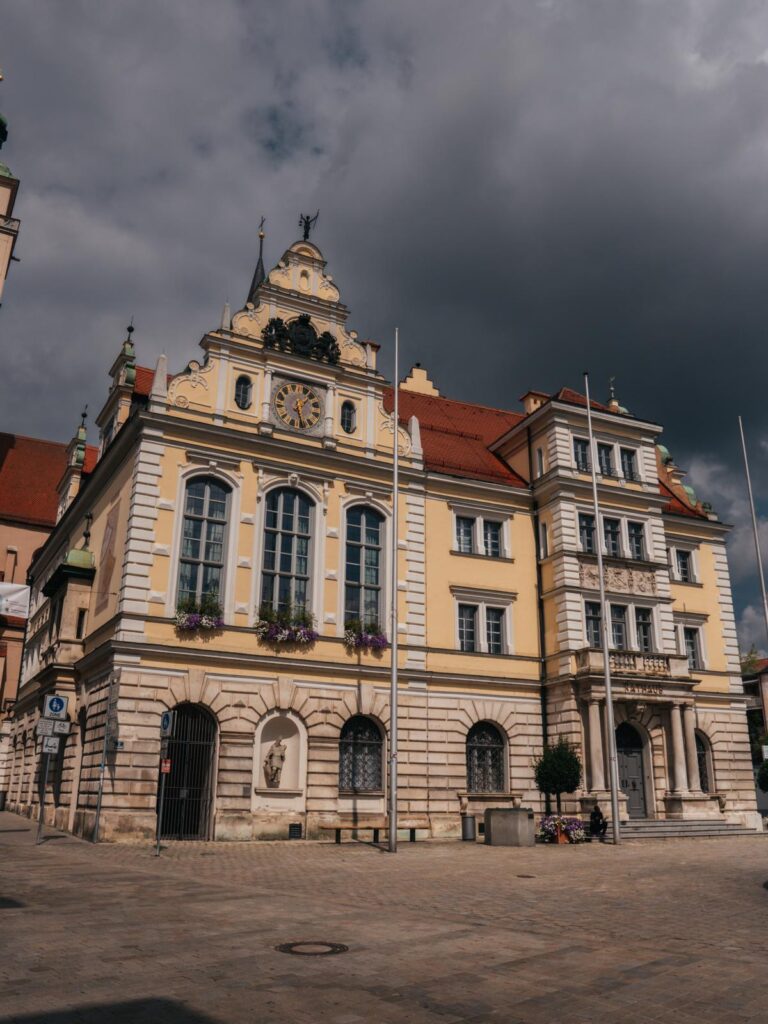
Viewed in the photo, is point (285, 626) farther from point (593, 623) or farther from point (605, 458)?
point (605, 458)

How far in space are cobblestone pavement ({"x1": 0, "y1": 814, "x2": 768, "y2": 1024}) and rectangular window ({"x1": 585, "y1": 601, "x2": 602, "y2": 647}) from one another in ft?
51.0

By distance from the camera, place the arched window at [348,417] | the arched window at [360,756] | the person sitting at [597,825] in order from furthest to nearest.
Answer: the arched window at [348,417] → the arched window at [360,756] → the person sitting at [597,825]

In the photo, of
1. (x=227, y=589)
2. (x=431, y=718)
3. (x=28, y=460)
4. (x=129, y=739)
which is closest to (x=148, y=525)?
(x=227, y=589)

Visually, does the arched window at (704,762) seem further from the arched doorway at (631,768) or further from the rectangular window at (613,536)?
the rectangular window at (613,536)

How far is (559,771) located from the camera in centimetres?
3100

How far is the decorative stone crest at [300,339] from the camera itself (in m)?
33.5

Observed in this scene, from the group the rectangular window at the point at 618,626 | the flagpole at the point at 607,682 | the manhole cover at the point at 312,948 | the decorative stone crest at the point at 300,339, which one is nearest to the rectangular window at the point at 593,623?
the rectangular window at the point at 618,626

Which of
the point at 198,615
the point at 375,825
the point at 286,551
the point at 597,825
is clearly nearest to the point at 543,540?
the point at 286,551

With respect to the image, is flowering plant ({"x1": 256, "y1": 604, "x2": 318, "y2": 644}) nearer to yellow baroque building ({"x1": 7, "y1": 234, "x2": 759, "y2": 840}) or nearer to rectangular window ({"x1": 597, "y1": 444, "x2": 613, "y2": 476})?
yellow baroque building ({"x1": 7, "y1": 234, "x2": 759, "y2": 840})

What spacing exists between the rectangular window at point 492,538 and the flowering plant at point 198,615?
41.5ft

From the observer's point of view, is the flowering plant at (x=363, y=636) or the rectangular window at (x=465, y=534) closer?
the flowering plant at (x=363, y=636)

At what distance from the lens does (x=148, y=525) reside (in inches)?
1145

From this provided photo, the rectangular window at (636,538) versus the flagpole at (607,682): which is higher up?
the rectangular window at (636,538)

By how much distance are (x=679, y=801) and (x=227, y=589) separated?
64.1 ft
